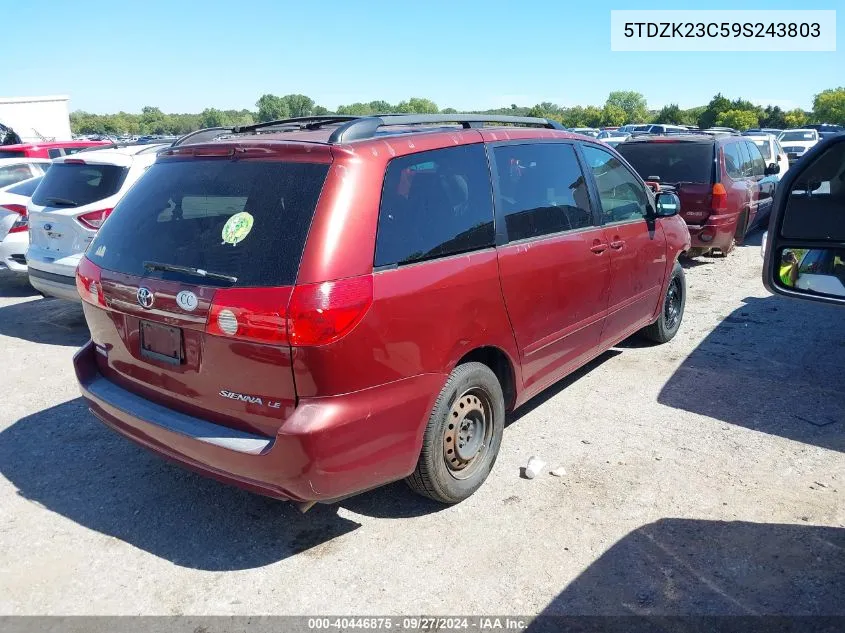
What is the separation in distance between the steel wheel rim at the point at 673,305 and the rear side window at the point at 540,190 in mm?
1979

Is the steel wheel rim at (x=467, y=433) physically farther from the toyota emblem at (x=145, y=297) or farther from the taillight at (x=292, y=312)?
the toyota emblem at (x=145, y=297)

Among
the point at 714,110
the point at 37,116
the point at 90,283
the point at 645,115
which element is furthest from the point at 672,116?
the point at 90,283

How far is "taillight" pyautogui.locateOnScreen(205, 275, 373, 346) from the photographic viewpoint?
2.59 metres

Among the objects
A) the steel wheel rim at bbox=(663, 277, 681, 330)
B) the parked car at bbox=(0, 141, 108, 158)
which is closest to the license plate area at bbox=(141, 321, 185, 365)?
the steel wheel rim at bbox=(663, 277, 681, 330)

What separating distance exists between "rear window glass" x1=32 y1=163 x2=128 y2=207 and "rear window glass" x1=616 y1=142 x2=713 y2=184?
6714 millimetres

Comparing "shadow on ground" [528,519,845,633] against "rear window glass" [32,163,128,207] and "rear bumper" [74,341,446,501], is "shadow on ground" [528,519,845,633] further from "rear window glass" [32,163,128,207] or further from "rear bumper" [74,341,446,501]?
"rear window glass" [32,163,128,207]

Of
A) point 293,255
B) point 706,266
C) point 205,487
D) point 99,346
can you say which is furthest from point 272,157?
point 706,266

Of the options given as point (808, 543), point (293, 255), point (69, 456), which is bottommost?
point (808, 543)

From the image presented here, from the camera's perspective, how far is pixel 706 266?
9578mm

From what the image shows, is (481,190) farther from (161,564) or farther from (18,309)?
(18,309)

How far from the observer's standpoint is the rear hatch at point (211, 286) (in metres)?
2.68

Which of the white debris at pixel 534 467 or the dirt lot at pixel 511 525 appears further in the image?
the white debris at pixel 534 467

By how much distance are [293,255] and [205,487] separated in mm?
1738

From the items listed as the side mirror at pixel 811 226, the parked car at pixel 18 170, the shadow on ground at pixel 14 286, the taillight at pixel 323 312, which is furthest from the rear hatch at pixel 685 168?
the parked car at pixel 18 170
